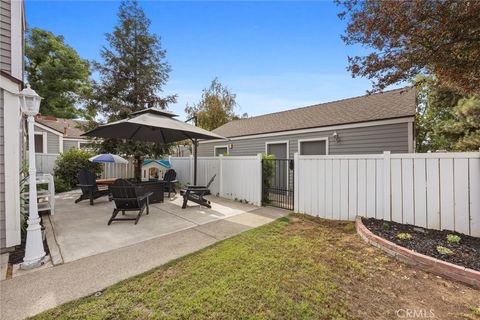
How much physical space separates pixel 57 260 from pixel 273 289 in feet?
10.2

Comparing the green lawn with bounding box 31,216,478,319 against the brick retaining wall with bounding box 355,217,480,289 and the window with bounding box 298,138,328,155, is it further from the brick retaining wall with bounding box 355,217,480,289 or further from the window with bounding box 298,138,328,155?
the window with bounding box 298,138,328,155

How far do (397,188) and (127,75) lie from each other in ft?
38.6

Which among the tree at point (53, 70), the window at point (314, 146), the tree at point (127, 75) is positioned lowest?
the window at point (314, 146)

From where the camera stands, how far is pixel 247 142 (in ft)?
A: 38.8

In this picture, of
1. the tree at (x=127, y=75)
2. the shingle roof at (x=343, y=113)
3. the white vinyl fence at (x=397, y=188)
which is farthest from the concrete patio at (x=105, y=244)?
the shingle roof at (x=343, y=113)

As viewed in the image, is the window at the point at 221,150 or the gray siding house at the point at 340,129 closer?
the gray siding house at the point at 340,129

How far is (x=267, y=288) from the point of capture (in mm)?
2396

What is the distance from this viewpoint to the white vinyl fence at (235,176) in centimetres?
672

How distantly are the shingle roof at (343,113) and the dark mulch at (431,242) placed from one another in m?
4.06

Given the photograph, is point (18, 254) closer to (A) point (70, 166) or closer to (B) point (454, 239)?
(B) point (454, 239)

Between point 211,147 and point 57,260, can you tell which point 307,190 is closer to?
point 57,260

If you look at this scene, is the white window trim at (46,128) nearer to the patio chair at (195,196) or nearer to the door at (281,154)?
the patio chair at (195,196)

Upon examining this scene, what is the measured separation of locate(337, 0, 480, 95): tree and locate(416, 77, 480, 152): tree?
3.16ft

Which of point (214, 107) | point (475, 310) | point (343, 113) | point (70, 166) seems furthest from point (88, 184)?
point (214, 107)
